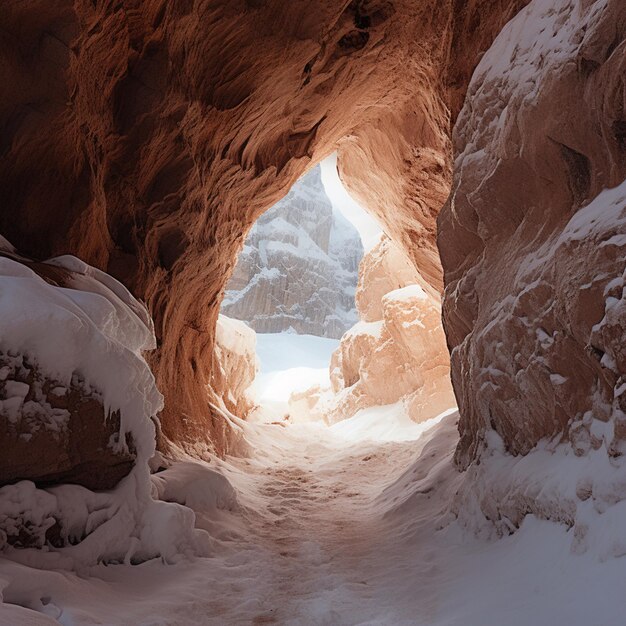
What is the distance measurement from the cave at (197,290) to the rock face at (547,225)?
2 centimetres

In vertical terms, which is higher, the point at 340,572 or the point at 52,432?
the point at 52,432

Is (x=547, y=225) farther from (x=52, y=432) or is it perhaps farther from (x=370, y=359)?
(x=370, y=359)

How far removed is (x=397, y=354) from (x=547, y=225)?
14885 millimetres

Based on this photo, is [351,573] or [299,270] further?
[299,270]

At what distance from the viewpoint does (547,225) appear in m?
4.36

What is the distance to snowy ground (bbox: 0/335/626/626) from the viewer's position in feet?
9.45

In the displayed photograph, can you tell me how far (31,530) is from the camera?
3.61 metres

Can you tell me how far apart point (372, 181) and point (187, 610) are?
11721 mm

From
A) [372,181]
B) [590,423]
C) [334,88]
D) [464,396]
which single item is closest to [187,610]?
[590,423]

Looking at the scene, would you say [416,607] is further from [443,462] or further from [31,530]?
[443,462]

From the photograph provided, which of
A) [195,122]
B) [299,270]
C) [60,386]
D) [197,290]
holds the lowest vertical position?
[60,386]

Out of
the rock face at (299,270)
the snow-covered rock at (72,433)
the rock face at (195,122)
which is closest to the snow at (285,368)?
the rock face at (299,270)

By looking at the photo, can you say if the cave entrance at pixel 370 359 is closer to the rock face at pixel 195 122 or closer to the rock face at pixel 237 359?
the rock face at pixel 237 359

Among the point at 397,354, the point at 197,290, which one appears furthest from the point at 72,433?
the point at 397,354
